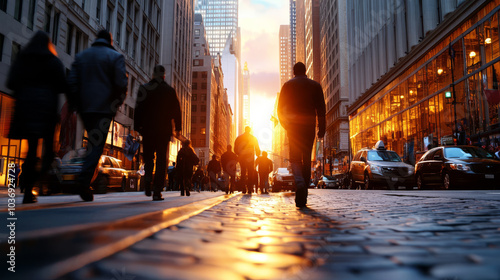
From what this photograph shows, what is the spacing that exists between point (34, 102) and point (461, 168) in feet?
43.2

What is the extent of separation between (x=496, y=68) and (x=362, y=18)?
25.8 m

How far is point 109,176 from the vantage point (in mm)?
14188

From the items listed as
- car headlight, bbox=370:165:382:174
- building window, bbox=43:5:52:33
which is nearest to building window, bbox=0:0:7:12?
building window, bbox=43:5:52:33

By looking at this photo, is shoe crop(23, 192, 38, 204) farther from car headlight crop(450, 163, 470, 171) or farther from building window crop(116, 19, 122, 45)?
building window crop(116, 19, 122, 45)

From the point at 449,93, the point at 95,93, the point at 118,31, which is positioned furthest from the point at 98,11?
the point at 95,93

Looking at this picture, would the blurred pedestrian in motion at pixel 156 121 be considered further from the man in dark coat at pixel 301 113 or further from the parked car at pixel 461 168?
the parked car at pixel 461 168

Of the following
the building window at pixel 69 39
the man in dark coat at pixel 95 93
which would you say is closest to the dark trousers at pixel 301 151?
the man in dark coat at pixel 95 93

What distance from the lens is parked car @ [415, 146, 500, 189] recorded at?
1285 centimetres

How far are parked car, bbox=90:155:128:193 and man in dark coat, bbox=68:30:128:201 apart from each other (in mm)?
8295

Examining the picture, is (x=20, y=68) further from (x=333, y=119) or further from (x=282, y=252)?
(x=333, y=119)

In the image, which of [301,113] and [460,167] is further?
[460,167]

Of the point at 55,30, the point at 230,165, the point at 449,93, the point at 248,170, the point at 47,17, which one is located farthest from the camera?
the point at 449,93

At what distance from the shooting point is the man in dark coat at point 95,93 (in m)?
4.66

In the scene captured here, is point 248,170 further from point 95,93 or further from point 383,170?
point 95,93
